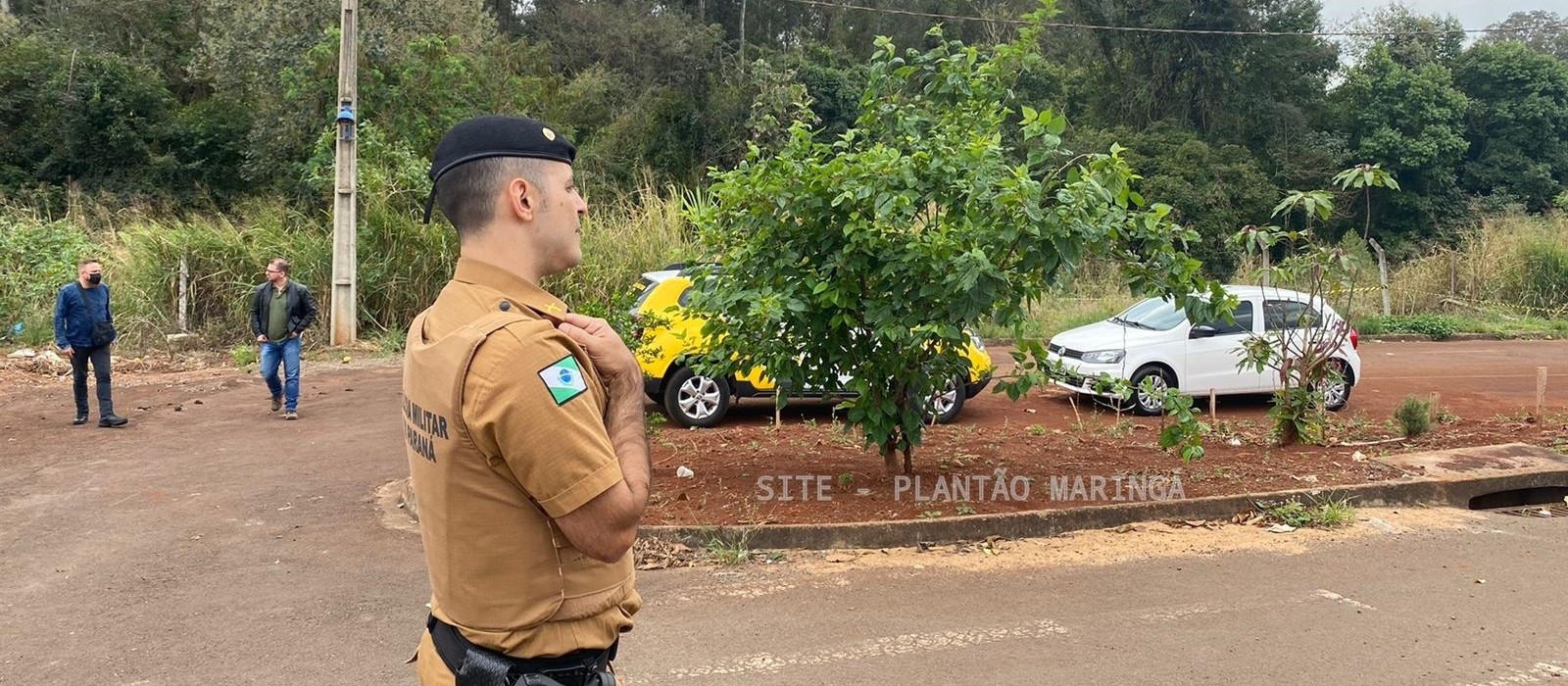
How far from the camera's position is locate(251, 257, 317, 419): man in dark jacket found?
1066 centimetres

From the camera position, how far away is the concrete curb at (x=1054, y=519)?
6266 millimetres

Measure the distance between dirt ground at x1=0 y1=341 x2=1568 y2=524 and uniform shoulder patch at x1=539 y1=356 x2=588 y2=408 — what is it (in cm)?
486

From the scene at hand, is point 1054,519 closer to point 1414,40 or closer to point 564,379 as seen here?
point 564,379

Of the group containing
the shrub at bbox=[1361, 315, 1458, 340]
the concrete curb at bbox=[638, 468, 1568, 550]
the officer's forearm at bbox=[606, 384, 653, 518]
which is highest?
the officer's forearm at bbox=[606, 384, 653, 518]

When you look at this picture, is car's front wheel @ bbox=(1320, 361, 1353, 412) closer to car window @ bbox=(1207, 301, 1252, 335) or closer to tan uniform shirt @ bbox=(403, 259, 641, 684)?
car window @ bbox=(1207, 301, 1252, 335)

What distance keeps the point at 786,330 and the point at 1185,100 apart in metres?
36.5

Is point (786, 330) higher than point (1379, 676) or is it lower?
higher

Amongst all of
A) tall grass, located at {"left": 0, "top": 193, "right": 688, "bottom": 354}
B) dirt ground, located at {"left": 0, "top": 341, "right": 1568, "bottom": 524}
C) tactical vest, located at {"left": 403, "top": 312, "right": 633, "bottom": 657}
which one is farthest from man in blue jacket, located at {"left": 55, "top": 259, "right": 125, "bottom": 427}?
tactical vest, located at {"left": 403, "top": 312, "right": 633, "bottom": 657}

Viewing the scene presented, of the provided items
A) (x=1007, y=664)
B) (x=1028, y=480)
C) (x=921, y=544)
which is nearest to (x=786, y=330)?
(x=921, y=544)

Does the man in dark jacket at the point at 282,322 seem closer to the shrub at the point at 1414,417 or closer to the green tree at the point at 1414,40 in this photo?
the shrub at the point at 1414,417

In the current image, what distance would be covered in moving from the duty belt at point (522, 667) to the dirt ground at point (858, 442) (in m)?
4.62

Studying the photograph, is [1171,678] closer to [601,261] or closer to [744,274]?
[744,274]

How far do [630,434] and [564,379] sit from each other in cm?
19

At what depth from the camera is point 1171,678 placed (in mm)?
4367
